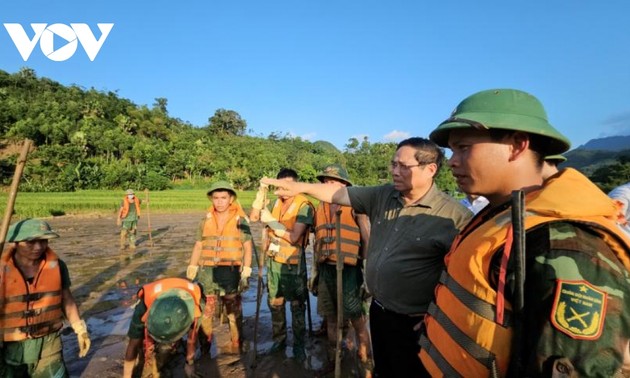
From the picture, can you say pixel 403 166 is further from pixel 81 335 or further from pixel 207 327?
pixel 207 327

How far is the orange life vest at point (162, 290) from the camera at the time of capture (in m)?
3.48

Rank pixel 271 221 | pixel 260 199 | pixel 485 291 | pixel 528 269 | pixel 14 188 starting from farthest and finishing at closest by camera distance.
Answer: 1. pixel 271 221
2. pixel 260 199
3. pixel 14 188
4. pixel 485 291
5. pixel 528 269

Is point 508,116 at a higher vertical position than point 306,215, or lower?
higher

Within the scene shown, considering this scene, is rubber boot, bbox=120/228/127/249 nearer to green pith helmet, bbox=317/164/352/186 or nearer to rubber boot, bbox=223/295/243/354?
rubber boot, bbox=223/295/243/354

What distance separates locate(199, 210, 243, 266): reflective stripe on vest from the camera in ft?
16.4

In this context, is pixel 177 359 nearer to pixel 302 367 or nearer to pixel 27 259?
pixel 302 367

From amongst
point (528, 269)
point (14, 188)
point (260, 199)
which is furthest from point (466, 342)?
point (260, 199)

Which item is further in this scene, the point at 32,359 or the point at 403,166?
the point at 32,359

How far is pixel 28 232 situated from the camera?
2984mm

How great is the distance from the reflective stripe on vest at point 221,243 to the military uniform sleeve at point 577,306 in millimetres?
4453

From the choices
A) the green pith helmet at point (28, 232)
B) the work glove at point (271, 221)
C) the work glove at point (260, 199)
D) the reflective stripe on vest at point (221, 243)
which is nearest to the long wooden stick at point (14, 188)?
the green pith helmet at point (28, 232)

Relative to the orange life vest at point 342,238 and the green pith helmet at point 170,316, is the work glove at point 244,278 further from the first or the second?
the green pith helmet at point 170,316

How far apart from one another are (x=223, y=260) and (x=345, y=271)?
1823mm

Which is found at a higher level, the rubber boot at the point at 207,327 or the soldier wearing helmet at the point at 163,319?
the soldier wearing helmet at the point at 163,319
